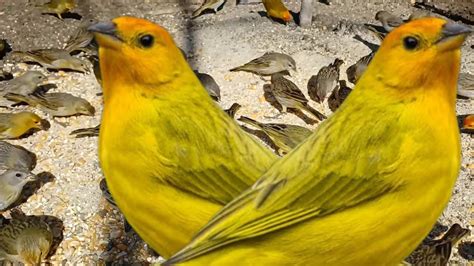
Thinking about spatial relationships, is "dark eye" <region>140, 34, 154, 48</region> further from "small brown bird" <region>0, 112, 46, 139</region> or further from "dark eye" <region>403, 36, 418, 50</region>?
"small brown bird" <region>0, 112, 46, 139</region>

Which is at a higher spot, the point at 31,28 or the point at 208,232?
the point at 208,232

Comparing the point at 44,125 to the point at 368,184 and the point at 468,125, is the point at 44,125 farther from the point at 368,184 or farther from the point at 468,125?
the point at 368,184

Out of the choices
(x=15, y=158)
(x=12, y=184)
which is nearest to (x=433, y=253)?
(x=12, y=184)

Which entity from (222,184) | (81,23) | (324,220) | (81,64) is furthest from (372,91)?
(81,23)

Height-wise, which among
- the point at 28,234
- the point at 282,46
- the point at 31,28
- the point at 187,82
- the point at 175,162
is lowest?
the point at 31,28

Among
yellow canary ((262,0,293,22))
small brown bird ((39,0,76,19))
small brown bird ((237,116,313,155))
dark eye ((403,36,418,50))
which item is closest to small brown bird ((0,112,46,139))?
small brown bird ((237,116,313,155))

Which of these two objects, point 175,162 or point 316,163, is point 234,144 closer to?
point 175,162

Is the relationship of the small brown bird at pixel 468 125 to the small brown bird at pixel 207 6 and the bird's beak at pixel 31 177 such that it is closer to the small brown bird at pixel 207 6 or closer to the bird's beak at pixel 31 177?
the small brown bird at pixel 207 6
